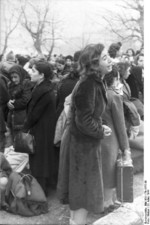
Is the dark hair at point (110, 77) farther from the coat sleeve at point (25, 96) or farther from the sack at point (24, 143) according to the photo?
the coat sleeve at point (25, 96)

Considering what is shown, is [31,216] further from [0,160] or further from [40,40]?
[40,40]

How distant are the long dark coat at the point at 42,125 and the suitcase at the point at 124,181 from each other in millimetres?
857

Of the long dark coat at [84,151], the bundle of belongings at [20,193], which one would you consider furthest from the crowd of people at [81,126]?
the bundle of belongings at [20,193]

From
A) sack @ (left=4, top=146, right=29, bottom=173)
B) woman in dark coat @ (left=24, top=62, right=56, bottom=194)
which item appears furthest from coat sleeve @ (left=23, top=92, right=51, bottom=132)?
sack @ (left=4, top=146, right=29, bottom=173)

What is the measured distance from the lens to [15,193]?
3457 mm

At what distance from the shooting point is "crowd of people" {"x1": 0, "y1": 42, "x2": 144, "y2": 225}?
2893mm

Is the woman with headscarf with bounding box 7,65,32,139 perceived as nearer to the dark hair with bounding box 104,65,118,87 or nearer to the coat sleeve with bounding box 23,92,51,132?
the coat sleeve with bounding box 23,92,51,132

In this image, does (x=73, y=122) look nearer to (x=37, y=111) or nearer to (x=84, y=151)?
(x=84, y=151)

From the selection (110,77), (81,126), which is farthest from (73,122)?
(110,77)

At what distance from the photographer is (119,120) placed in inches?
125

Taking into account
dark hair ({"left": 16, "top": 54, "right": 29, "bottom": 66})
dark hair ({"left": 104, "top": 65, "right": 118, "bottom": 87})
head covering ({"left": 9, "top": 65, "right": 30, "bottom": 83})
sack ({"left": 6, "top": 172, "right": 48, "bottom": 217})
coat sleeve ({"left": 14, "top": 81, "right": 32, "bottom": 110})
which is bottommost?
sack ({"left": 6, "top": 172, "right": 48, "bottom": 217})

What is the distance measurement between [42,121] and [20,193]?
751 mm

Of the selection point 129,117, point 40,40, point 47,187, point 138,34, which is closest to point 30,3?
point 40,40

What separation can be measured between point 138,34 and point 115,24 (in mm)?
252
